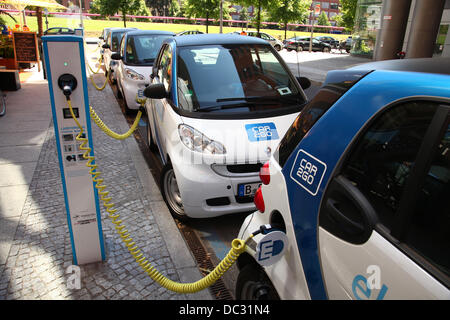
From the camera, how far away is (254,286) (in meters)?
2.06

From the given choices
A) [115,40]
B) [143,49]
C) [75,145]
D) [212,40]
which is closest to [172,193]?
[75,145]

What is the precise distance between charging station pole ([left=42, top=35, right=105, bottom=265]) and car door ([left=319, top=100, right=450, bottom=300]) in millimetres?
1958

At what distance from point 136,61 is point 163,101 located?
14.7 feet

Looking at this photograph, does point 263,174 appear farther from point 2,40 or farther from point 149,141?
point 2,40

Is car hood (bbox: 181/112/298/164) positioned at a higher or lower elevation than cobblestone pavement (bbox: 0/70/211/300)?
higher

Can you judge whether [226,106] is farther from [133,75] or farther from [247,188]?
[133,75]

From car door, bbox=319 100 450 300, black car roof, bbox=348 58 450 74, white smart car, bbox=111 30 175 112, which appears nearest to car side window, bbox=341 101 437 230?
car door, bbox=319 100 450 300

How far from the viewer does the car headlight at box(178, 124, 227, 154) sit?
136 inches

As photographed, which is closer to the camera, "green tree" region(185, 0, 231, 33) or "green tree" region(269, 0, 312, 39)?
"green tree" region(185, 0, 231, 33)

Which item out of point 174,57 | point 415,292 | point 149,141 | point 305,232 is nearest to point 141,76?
point 149,141

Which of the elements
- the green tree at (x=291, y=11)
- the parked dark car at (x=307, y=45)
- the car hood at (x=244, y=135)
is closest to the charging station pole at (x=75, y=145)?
the car hood at (x=244, y=135)

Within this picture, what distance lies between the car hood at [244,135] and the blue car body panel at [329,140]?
162 cm

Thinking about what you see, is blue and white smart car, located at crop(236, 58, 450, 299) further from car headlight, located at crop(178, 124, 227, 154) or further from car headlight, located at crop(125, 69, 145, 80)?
car headlight, located at crop(125, 69, 145, 80)
